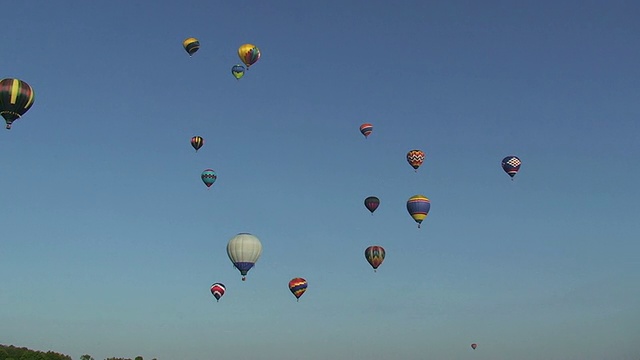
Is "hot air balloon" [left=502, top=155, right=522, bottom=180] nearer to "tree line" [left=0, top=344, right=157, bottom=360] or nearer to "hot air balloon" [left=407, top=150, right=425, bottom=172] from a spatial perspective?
"hot air balloon" [left=407, top=150, right=425, bottom=172]

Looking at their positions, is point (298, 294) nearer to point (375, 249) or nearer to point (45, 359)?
point (375, 249)

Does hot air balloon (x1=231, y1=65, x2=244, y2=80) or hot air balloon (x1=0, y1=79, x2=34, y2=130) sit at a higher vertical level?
hot air balloon (x1=231, y1=65, x2=244, y2=80)

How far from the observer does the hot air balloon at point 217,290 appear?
8475 centimetres

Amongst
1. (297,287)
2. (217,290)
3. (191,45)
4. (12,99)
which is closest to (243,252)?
(297,287)

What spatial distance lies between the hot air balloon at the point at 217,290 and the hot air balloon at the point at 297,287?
33.4ft

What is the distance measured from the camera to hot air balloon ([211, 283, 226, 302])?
278 feet

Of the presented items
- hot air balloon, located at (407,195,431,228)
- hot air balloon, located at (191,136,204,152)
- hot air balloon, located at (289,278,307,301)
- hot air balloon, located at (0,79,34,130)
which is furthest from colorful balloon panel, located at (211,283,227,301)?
hot air balloon, located at (0,79,34,130)

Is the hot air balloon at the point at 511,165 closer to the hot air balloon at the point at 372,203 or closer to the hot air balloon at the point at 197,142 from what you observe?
the hot air balloon at the point at 372,203

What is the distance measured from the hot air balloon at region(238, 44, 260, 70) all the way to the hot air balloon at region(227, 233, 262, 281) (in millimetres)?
24562

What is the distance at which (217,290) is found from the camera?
281 ft

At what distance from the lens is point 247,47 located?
83438 millimetres

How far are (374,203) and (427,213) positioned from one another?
9.74 meters

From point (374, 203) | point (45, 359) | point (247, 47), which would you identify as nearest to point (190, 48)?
point (247, 47)

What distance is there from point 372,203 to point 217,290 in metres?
22.3
